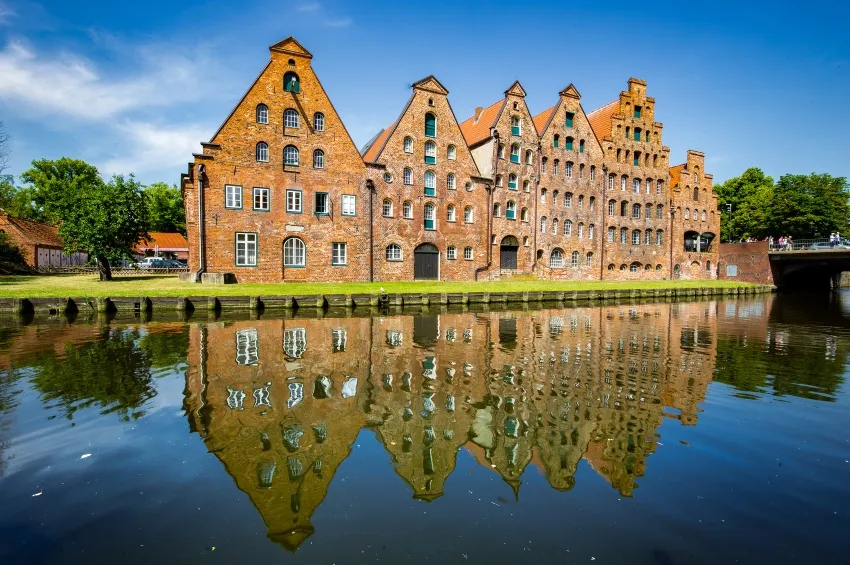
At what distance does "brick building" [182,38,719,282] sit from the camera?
3092 centimetres

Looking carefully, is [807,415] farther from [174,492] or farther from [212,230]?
[212,230]

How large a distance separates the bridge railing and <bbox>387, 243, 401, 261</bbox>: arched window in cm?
4372

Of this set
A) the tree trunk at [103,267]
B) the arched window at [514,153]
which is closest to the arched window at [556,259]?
the arched window at [514,153]

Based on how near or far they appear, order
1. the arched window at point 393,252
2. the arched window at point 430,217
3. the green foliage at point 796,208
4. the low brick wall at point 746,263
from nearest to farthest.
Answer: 1. the arched window at point 393,252
2. the arched window at point 430,217
3. the low brick wall at point 746,263
4. the green foliage at point 796,208

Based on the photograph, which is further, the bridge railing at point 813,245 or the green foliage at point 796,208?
the green foliage at point 796,208

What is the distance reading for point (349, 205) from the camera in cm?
3403

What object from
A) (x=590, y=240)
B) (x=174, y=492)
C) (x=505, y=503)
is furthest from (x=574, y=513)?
(x=590, y=240)

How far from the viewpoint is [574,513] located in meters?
5.17

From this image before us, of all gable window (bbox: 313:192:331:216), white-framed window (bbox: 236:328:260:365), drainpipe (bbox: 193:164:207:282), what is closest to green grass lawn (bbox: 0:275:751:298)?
drainpipe (bbox: 193:164:207:282)

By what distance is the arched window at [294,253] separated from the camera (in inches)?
1267

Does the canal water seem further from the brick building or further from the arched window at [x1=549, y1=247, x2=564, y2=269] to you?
the arched window at [x1=549, y1=247, x2=564, y2=269]

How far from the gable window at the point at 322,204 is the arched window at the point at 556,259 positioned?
22.4 metres

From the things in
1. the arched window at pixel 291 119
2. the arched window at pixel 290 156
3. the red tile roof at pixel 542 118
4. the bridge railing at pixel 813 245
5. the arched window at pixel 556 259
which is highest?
the red tile roof at pixel 542 118

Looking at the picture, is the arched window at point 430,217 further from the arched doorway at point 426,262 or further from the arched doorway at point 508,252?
the arched doorway at point 508,252
